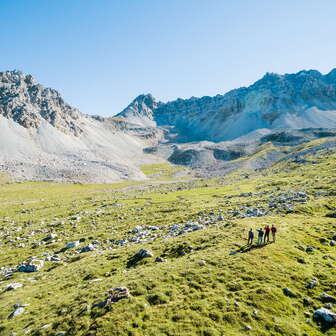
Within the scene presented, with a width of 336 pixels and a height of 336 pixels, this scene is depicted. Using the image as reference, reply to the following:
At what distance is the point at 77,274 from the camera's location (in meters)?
20.3

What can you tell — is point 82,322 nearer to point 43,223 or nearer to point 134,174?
point 43,223

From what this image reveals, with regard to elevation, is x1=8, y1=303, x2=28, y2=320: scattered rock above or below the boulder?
below

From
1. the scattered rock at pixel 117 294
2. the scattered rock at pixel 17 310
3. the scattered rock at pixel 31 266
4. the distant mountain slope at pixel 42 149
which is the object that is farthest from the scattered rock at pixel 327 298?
the distant mountain slope at pixel 42 149

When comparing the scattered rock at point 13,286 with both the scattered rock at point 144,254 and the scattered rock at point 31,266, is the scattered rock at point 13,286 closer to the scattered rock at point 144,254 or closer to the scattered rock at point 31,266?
the scattered rock at point 31,266

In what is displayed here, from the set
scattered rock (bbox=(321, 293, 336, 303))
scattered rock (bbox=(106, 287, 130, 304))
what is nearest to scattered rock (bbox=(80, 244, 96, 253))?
scattered rock (bbox=(106, 287, 130, 304))

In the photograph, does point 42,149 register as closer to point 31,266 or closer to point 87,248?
point 87,248

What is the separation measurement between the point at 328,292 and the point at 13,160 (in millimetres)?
148872

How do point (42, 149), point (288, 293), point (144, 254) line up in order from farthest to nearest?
point (42, 149) → point (144, 254) → point (288, 293)

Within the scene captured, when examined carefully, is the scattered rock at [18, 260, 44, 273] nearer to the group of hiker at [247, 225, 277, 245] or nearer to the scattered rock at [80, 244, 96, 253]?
the scattered rock at [80, 244, 96, 253]

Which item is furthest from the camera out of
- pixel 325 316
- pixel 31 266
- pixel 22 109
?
pixel 22 109

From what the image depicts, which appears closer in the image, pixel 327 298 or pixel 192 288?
pixel 327 298

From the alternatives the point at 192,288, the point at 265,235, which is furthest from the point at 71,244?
the point at 265,235

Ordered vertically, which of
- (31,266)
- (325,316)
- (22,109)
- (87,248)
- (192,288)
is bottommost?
(87,248)

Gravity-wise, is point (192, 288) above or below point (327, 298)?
above
